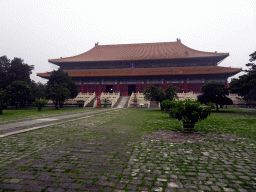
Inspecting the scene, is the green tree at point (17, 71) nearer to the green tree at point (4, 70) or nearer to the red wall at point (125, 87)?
the green tree at point (4, 70)

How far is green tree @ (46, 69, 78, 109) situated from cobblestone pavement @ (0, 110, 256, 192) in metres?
15.8

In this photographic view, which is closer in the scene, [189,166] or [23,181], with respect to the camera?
[23,181]

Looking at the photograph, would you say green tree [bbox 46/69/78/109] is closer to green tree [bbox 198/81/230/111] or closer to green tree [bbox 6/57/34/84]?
green tree [bbox 6/57/34/84]

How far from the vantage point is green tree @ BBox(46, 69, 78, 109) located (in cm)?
A: 1988

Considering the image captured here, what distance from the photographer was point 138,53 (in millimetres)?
35250

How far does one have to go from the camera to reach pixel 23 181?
2523 millimetres

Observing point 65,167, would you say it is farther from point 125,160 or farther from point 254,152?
point 254,152

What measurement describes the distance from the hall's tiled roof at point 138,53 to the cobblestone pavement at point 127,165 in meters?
29.2

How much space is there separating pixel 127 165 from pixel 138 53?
111ft

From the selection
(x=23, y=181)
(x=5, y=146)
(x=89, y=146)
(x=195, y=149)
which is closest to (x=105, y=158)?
(x=89, y=146)

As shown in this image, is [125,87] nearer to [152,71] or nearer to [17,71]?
[152,71]

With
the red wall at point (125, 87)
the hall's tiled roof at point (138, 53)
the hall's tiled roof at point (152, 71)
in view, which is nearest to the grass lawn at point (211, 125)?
the hall's tiled roof at point (152, 71)

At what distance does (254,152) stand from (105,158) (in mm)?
3510

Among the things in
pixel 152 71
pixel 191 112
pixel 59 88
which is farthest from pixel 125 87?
pixel 191 112
